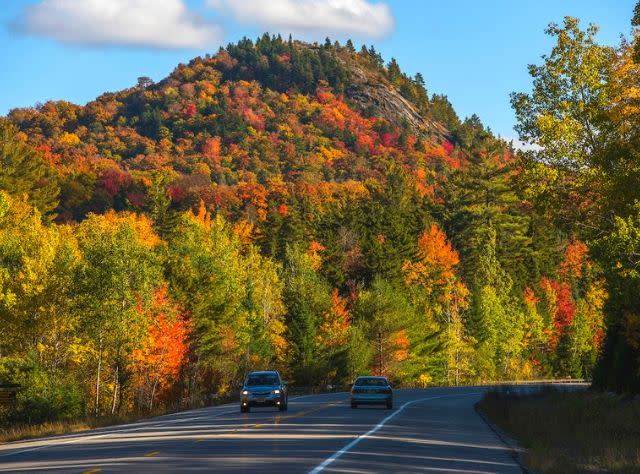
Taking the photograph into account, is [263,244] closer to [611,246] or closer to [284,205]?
[284,205]

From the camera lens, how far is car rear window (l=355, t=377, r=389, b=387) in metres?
48.0

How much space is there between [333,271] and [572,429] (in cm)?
9243

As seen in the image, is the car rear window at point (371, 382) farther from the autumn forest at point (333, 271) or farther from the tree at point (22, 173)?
the tree at point (22, 173)

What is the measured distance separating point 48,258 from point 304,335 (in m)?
38.3

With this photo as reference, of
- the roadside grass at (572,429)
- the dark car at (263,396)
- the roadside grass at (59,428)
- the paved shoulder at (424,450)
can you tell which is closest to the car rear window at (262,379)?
the dark car at (263,396)

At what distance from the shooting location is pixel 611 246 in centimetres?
2916

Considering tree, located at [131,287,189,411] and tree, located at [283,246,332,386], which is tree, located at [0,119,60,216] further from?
tree, located at [131,287,189,411]

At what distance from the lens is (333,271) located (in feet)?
399

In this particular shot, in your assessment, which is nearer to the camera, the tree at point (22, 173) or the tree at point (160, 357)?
the tree at point (160, 357)

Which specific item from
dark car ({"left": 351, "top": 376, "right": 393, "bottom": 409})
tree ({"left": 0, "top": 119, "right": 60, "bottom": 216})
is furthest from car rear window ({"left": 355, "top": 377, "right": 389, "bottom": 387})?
tree ({"left": 0, "top": 119, "right": 60, "bottom": 216})

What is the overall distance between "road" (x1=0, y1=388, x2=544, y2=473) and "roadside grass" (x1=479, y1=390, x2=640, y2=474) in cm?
88

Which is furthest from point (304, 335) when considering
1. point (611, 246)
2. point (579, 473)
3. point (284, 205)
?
point (579, 473)

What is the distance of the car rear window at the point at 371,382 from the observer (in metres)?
48.0

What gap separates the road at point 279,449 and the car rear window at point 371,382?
38.2 feet
